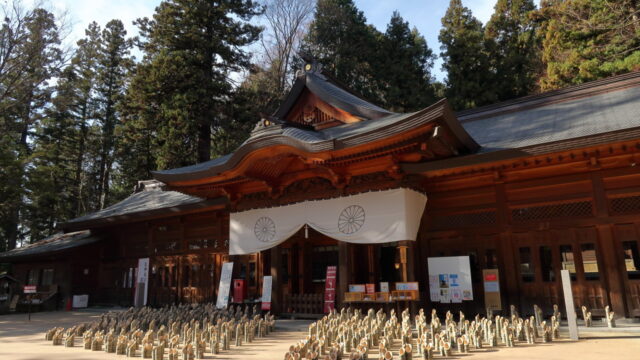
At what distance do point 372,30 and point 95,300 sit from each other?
2540cm

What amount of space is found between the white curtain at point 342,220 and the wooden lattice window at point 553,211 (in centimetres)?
217

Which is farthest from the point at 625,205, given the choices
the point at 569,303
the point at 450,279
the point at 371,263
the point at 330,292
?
the point at 330,292

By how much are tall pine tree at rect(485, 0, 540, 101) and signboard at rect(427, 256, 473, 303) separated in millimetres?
19945

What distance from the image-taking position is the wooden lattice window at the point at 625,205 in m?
8.58

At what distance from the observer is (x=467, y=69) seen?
27203 mm

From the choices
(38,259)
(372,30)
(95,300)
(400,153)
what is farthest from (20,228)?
(400,153)

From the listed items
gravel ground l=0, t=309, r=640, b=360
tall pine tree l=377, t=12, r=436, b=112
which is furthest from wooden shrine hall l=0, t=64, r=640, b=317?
tall pine tree l=377, t=12, r=436, b=112

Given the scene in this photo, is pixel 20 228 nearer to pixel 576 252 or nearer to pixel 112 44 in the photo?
pixel 112 44

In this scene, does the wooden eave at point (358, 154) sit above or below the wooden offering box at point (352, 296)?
above

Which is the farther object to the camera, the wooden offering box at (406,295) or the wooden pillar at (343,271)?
the wooden pillar at (343,271)

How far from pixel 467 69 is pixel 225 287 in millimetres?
21564

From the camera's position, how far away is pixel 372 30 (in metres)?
32.2

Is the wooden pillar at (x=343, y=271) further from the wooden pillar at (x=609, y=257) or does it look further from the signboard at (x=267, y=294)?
the wooden pillar at (x=609, y=257)

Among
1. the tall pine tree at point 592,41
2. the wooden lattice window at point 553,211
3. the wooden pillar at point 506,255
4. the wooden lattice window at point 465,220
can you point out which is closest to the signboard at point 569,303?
the wooden pillar at point 506,255
